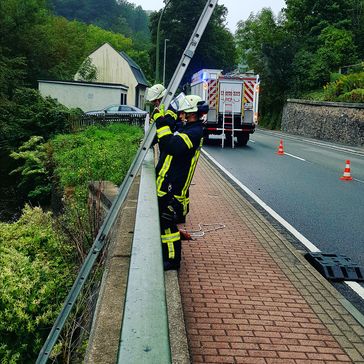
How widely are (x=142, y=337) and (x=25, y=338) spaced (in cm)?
360

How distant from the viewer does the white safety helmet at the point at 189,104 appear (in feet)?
18.6

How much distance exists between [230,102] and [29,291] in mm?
17835

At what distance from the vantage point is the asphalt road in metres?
8.16

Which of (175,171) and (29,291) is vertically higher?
(175,171)

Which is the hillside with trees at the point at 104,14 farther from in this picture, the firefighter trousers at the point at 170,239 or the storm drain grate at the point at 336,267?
the firefighter trousers at the point at 170,239

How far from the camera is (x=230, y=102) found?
22422mm

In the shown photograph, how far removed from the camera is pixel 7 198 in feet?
67.5

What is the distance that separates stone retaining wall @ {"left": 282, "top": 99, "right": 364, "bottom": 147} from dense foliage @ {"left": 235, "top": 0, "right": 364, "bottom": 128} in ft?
7.80

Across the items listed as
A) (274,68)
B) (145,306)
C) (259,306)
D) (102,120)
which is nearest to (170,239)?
(259,306)

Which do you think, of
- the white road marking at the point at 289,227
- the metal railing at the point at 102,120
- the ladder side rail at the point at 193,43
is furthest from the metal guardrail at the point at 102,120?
the ladder side rail at the point at 193,43

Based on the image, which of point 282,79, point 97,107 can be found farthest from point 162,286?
point 282,79

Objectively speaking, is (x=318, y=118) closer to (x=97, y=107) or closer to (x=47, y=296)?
(x=97, y=107)

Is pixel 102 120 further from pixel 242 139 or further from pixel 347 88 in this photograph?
pixel 347 88

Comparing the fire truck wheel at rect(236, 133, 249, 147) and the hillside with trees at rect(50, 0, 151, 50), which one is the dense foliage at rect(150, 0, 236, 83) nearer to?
the fire truck wheel at rect(236, 133, 249, 147)
